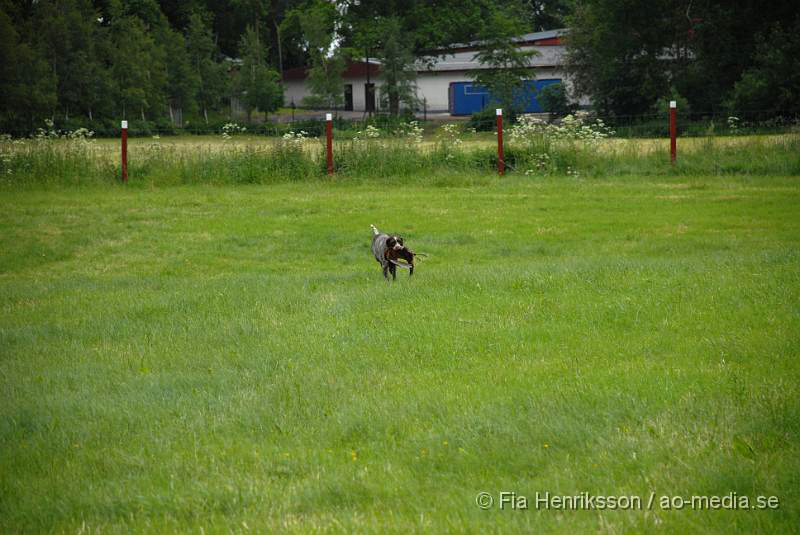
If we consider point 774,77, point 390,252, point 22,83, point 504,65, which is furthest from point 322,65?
point 390,252

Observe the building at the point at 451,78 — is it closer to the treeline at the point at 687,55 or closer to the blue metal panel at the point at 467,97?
the blue metal panel at the point at 467,97

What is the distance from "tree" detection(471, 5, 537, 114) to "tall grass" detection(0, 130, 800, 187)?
31564 mm

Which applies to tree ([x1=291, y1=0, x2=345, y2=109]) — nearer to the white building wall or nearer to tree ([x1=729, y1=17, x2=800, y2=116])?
the white building wall

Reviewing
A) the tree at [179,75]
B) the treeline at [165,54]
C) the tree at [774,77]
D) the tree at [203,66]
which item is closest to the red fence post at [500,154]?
the tree at [774,77]

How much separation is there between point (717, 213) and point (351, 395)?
38.8 ft

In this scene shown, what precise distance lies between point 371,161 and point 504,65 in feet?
120

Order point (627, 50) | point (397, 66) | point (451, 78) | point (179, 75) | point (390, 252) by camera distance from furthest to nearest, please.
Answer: point (451, 78)
point (179, 75)
point (397, 66)
point (627, 50)
point (390, 252)

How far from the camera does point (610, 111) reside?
170 ft

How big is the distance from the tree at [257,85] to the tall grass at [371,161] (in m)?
41.5

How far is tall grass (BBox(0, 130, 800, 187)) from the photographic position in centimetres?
2277

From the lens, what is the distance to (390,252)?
10422mm

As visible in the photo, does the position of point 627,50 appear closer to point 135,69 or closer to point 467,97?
point 467,97

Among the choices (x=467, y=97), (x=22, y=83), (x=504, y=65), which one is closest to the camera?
(x=22, y=83)

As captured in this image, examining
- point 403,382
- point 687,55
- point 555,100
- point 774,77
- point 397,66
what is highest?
point 397,66
